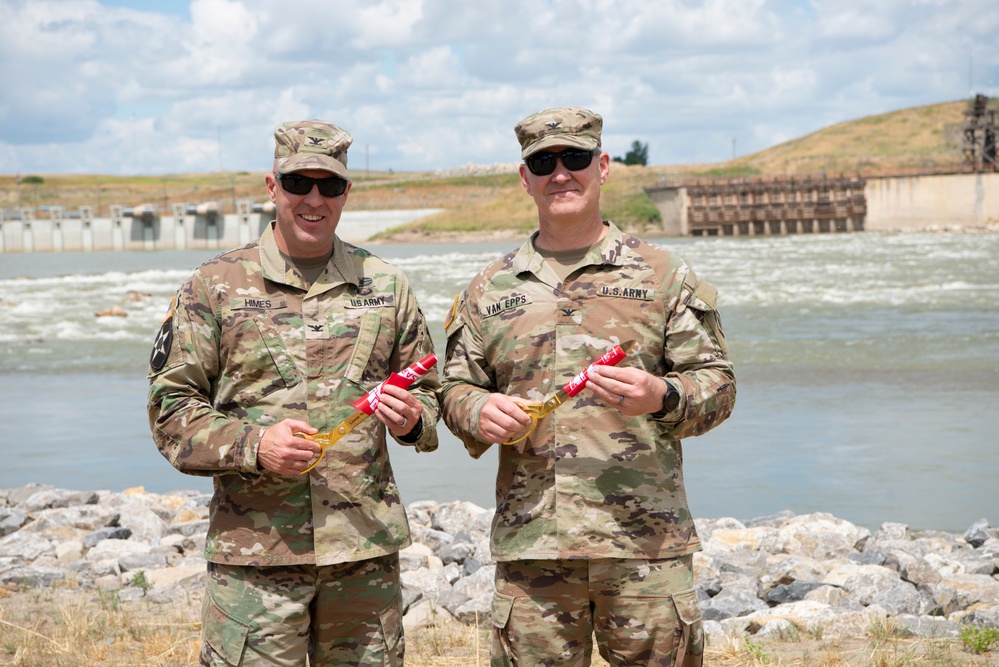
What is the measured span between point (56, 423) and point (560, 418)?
37.5ft

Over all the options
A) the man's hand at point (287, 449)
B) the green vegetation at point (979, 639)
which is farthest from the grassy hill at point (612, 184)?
the man's hand at point (287, 449)

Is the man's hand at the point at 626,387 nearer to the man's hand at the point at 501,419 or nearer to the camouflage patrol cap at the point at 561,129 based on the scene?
the man's hand at the point at 501,419

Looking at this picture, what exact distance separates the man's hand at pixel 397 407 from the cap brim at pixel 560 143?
819 mm

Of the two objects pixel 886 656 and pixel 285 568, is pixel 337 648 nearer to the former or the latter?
pixel 285 568

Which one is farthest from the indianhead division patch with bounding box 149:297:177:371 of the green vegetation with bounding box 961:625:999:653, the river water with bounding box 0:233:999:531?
the river water with bounding box 0:233:999:531

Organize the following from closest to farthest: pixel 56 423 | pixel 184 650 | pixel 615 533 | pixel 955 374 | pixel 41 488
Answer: pixel 615 533, pixel 184 650, pixel 41 488, pixel 56 423, pixel 955 374

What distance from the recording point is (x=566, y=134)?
3.41 meters

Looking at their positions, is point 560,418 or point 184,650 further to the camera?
point 184,650

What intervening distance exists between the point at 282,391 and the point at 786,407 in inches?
420

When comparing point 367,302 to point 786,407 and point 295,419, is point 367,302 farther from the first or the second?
point 786,407

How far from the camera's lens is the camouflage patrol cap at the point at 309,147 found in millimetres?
3404

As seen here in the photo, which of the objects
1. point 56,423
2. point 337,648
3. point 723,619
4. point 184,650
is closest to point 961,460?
point 723,619

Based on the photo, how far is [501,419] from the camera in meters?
3.19

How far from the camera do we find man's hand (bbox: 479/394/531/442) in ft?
10.4
